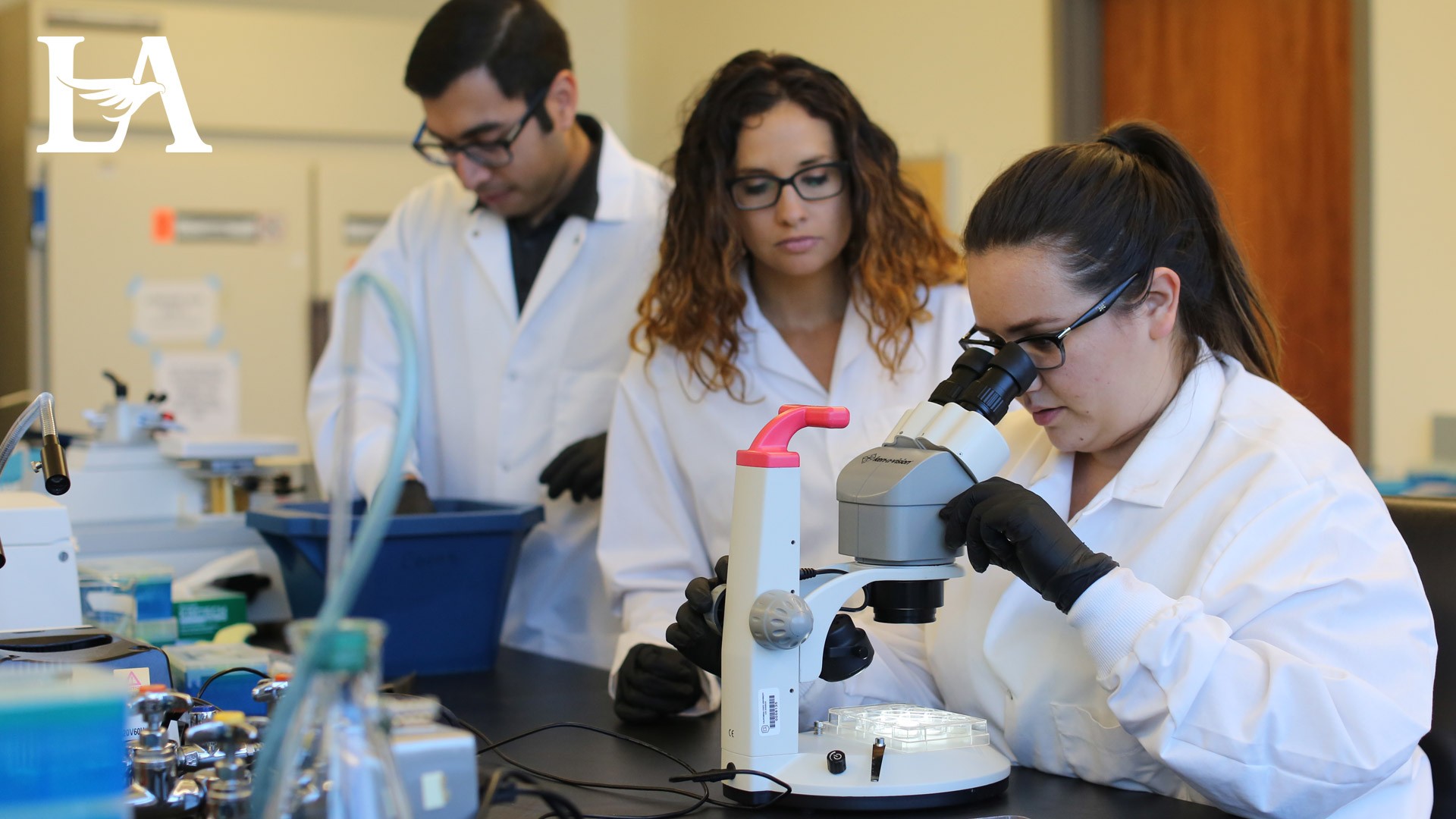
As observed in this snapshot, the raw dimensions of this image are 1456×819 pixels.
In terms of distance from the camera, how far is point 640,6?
546cm

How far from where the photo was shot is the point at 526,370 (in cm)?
233

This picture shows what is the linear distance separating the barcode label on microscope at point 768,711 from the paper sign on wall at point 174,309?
3.54m

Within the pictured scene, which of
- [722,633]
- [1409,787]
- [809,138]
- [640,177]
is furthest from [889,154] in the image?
[1409,787]

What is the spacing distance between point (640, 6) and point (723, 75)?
3.83 meters

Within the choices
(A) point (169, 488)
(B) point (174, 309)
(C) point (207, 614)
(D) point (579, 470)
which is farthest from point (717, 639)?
(B) point (174, 309)

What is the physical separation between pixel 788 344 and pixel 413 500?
64 centimetres

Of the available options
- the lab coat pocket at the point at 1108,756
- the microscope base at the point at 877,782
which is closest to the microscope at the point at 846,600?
the microscope base at the point at 877,782

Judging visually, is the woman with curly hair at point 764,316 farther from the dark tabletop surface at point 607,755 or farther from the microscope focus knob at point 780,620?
the microscope focus knob at point 780,620

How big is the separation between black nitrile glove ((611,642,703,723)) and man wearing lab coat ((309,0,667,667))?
1.92 feet

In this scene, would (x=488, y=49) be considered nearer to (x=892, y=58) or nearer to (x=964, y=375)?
(x=964, y=375)

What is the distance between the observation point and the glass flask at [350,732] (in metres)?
0.72

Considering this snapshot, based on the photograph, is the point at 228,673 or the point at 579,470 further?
the point at 579,470

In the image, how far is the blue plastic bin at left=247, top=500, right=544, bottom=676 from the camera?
5.87 ft

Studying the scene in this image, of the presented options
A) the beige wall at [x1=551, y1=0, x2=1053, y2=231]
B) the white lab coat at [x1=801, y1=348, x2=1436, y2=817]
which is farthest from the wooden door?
the white lab coat at [x1=801, y1=348, x2=1436, y2=817]
